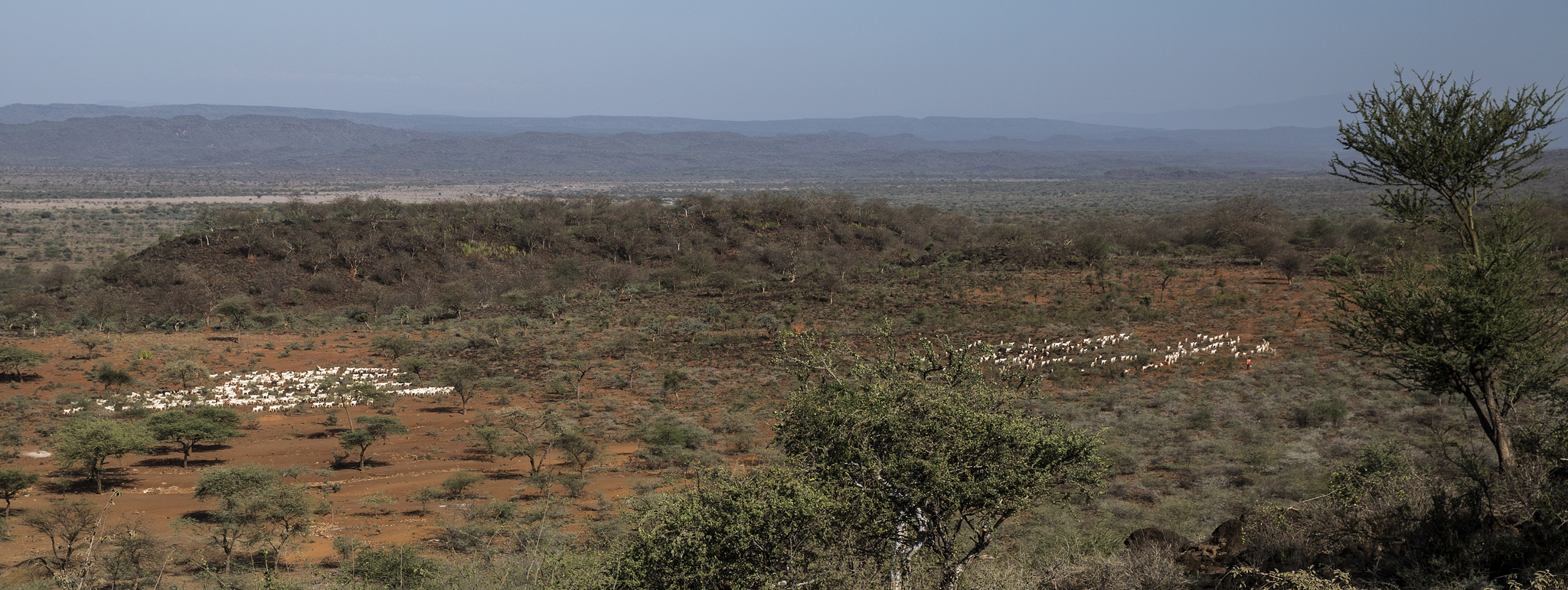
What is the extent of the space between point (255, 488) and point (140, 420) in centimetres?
887

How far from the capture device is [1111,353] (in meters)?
26.6

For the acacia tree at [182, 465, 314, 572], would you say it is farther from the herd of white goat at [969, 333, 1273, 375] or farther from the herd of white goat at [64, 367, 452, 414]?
the herd of white goat at [969, 333, 1273, 375]

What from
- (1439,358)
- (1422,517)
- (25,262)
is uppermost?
(1439,358)

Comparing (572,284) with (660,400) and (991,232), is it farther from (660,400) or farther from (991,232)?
(991,232)

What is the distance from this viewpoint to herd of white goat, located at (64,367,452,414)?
75.1ft

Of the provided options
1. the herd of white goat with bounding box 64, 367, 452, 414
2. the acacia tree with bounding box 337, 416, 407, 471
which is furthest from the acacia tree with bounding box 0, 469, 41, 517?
the herd of white goat with bounding box 64, 367, 452, 414

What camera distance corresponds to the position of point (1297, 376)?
22.1 metres

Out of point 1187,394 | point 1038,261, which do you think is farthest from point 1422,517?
point 1038,261

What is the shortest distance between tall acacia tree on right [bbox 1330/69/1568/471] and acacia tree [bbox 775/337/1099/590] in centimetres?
395

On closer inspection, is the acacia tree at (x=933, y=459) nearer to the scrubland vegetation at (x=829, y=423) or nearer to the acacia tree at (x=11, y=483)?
the scrubland vegetation at (x=829, y=423)

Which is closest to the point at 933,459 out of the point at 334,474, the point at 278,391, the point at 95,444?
the point at 334,474

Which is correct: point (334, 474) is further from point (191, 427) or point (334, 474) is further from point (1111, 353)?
point (1111, 353)

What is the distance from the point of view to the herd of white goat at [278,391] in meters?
22.9

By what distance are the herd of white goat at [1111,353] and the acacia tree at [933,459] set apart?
52.4 feet
